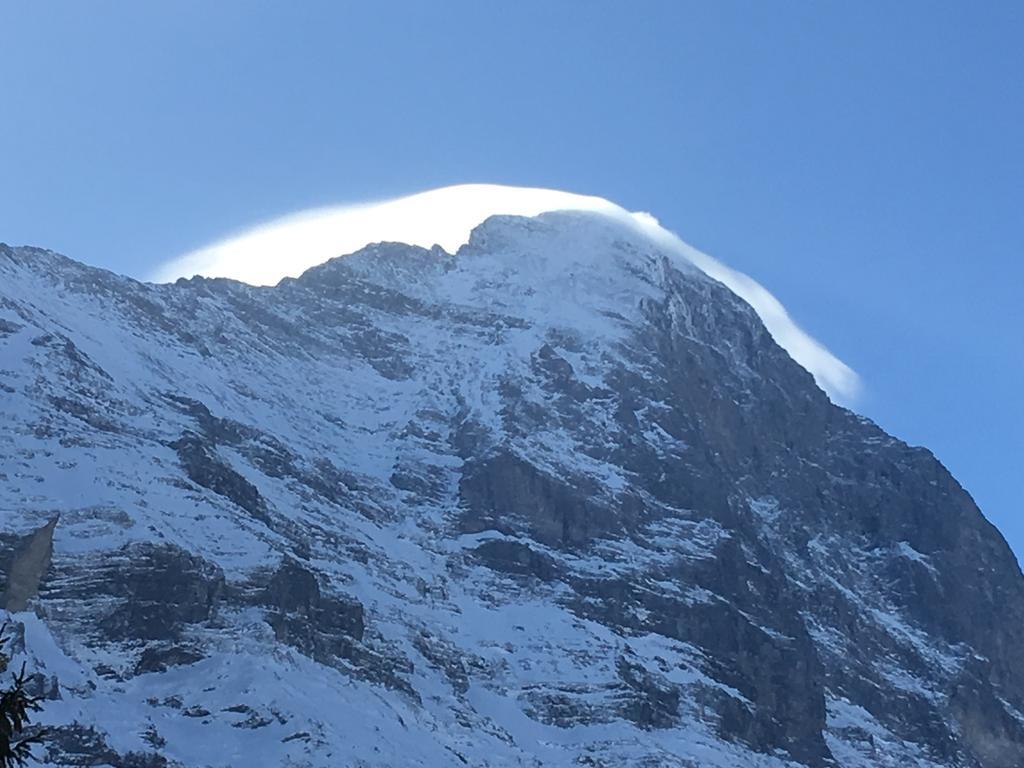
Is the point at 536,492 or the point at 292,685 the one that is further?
the point at 536,492

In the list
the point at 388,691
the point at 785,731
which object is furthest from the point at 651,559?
the point at 388,691

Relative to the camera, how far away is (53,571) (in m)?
132

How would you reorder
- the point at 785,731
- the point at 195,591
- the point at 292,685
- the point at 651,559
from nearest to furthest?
the point at 292,685, the point at 195,591, the point at 785,731, the point at 651,559

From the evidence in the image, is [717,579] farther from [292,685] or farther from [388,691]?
[292,685]

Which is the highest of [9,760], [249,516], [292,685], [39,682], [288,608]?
[249,516]

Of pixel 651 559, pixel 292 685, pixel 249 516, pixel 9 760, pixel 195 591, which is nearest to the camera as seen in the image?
pixel 9 760

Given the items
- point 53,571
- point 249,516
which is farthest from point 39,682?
point 249,516

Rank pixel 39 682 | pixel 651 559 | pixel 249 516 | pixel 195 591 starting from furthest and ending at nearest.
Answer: pixel 651 559, pixel 249 516, pixel 195 591, pixel 39 682

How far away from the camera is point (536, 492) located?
19188cm

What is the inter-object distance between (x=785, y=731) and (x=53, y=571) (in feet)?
247

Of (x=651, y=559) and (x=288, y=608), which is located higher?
(x=651, y=559)

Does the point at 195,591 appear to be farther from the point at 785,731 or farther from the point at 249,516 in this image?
the point at 785,731

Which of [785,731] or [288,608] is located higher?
[785,731]

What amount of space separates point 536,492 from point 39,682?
85069 mm
